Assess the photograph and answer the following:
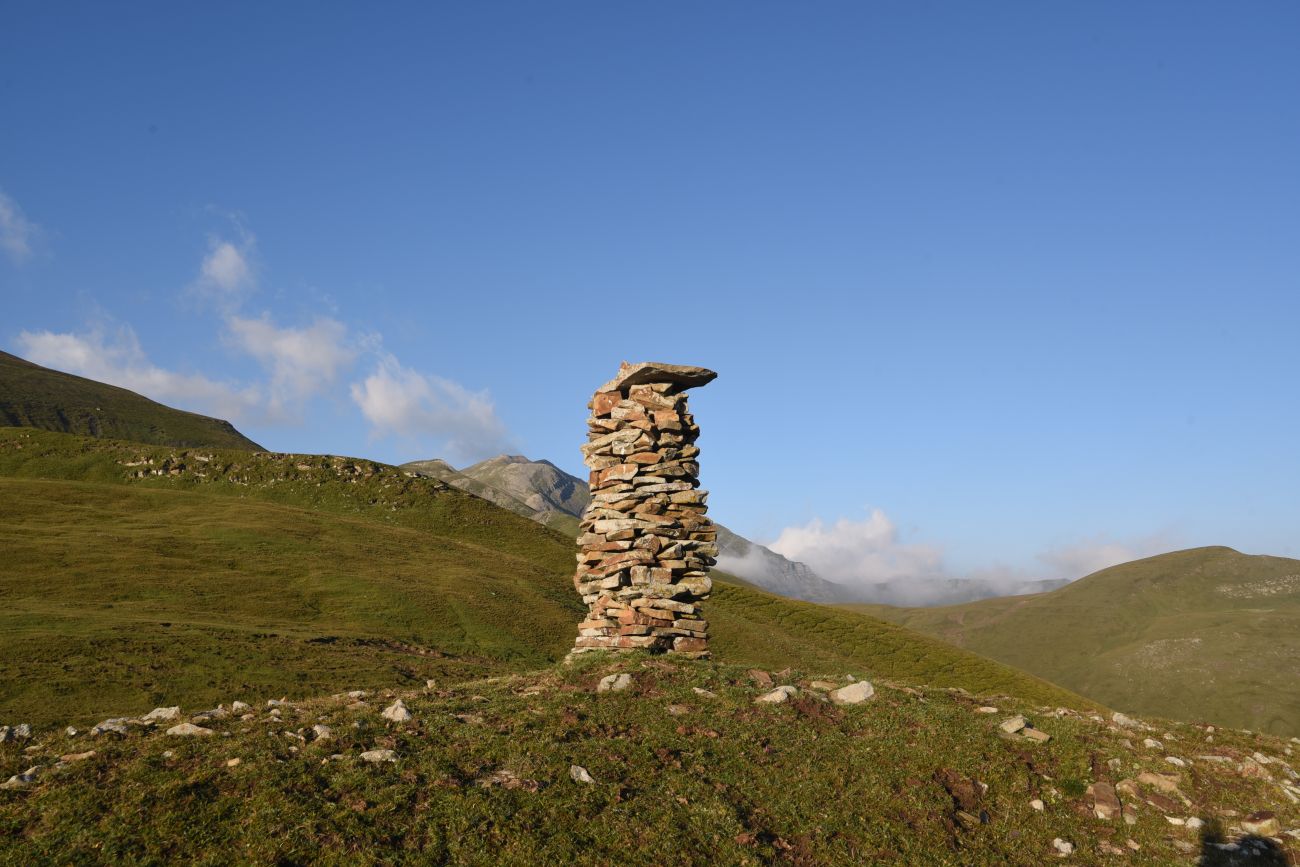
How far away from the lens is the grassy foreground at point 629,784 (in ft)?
33.6

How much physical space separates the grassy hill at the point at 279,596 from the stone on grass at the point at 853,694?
69.8ft

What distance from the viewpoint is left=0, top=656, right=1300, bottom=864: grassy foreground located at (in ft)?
33.6

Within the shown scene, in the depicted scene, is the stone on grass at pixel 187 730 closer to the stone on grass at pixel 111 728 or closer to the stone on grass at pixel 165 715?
the stone on grass at pixel 111 728

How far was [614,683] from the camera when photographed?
58.3 ft

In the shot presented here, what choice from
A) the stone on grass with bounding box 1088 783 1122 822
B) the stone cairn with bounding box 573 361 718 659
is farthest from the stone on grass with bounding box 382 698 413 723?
the stone on grass with bounding box 1088 783 1122 822

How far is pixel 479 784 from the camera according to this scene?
12.0m

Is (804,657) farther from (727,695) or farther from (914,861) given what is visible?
(914,861)

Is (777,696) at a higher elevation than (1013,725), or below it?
higher

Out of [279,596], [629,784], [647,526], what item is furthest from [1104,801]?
[279,596]

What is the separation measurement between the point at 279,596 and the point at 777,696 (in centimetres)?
4031

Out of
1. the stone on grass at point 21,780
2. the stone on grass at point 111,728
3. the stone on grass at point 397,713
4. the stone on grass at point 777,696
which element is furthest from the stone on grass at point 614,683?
the stone on grass at point 21,780

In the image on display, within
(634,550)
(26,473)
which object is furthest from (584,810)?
(26,473)

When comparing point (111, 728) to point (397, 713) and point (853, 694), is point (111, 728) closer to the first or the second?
point (397, 713)

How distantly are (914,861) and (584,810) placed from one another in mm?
4893
